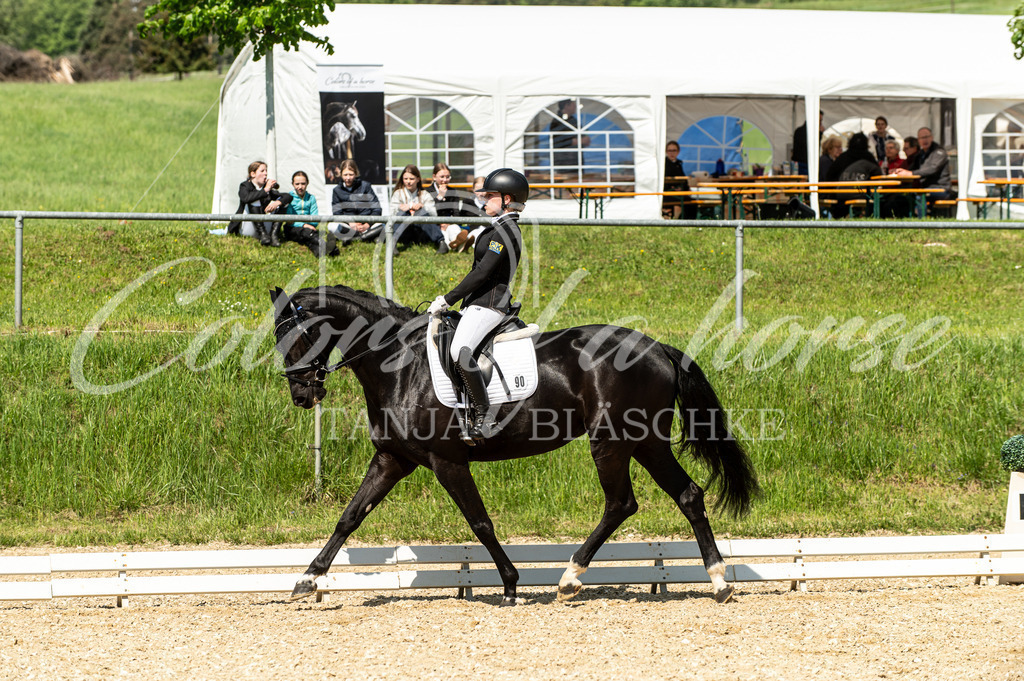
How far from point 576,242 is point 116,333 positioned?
18.5ft

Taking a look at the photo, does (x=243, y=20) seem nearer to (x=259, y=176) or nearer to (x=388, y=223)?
(x=259, y=176)

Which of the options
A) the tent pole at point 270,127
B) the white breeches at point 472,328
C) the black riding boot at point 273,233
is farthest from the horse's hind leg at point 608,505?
the tent pole at point 270,127

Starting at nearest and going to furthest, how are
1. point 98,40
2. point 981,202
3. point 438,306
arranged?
1. point 438,306
2. point 981,202
3. point 98,40

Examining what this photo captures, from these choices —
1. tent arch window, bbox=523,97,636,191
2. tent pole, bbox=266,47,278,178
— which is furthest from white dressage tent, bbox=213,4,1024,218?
tent pole, bbox=266,47,278,178

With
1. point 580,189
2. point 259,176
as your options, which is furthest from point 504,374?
point 580,189

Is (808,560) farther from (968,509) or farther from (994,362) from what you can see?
(994,362)

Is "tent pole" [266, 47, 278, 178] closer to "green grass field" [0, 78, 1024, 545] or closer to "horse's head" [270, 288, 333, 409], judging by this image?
"green grass field" [0, 78, 1024, 545]

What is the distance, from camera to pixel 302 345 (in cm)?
666

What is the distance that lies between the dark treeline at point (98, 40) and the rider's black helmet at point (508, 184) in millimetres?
62120

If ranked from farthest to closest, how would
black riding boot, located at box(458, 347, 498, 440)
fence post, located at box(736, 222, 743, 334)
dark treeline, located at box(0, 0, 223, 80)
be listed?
dark treeline, located at box(0, 0, 223, 80), fence post, located at box(736, 222, 743, 334), black riding boot, located at box(458, 347, 498, 440)

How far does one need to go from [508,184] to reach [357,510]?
7.07 feet

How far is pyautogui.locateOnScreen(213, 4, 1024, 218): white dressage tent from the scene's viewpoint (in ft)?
58.1

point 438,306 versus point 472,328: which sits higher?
point 438,306

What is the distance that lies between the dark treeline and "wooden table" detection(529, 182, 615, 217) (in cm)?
5222
